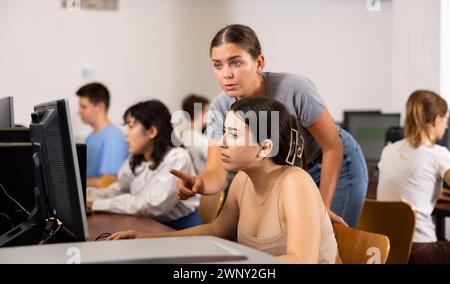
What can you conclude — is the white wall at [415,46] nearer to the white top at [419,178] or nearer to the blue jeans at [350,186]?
Answer: the white top at [419,178]

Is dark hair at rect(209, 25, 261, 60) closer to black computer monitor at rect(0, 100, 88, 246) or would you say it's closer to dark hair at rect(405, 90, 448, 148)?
black computer monitor at rect(0, 100, 88, 246)

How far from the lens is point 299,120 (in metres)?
1.99

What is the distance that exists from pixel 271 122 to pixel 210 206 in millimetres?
1263

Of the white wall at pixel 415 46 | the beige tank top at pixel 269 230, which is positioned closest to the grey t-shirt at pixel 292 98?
the beige tank top at pixel 269 230

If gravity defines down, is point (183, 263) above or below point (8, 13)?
below

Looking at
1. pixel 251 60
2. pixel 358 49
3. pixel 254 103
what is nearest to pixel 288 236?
pixel 254 103

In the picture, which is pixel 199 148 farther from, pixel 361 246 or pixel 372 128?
pixel 361 246

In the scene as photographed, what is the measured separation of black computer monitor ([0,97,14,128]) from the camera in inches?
81.0

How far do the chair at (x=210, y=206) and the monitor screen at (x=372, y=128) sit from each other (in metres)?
1.36

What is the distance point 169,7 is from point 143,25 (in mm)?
286

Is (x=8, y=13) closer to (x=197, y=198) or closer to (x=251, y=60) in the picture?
(x=197, y=198)

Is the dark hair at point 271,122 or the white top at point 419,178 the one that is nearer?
the dark hair at point 271,122

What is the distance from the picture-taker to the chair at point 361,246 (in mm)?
1587

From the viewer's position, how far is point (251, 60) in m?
1.88
